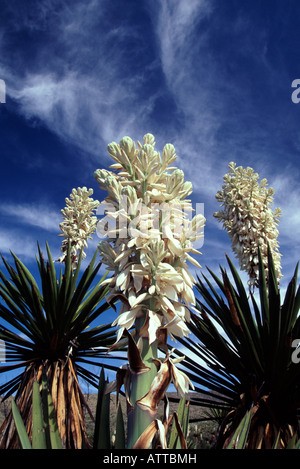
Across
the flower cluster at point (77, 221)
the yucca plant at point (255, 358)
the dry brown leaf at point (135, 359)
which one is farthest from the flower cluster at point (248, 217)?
the dry brown leaf at point (135, 359)

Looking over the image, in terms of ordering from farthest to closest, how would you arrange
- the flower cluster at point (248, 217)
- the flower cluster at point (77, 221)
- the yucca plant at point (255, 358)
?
the flower cluster at point (77, 221) < the flower cluster at point (248, 217) < the yucca plant at point (255, 358)

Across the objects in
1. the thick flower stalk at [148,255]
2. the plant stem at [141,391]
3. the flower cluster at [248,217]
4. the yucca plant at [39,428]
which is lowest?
the yucca plant at [39,428]

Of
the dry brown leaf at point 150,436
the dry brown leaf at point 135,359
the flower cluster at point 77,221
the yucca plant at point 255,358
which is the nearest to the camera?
the dry brown leaf at point 150,436

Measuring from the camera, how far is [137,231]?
136cm

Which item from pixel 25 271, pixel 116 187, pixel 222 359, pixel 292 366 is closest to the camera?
pixel 116 187

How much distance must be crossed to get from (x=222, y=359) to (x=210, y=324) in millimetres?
288

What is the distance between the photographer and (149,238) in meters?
1.38

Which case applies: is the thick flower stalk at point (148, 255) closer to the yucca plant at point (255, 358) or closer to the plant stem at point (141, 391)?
the plant stem at point (141, 391)

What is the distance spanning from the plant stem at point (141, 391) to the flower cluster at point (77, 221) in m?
2.86

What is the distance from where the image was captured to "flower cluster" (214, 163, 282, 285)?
348 centimetres

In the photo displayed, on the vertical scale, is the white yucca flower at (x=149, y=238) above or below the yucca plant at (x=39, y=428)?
above

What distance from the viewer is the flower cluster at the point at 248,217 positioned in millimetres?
Answer: 3482
